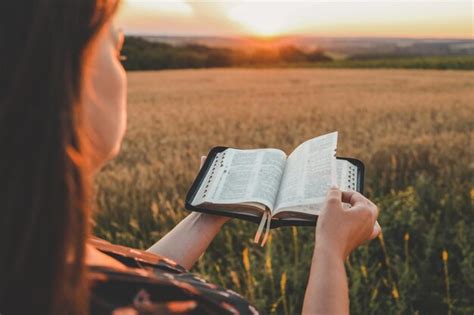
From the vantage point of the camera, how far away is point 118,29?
1069 millimetres

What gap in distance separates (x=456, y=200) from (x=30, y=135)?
3360 mm

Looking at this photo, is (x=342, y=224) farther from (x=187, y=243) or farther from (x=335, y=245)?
(x=187, y=243)

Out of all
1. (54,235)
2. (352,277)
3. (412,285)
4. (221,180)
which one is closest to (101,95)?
(54,235)

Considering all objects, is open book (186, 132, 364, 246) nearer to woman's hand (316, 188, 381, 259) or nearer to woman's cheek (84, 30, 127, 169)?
woman's hand (316, 188, 381, 259)

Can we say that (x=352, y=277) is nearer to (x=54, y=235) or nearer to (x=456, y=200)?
(x=456, y=200)

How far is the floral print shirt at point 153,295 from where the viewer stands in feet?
3.15

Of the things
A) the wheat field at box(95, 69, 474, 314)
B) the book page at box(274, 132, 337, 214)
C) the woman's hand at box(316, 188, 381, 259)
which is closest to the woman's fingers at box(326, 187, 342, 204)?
the woman's hand at box(316, 188, 381, 259)

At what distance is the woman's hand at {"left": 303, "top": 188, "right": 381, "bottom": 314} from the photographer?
1.22 m

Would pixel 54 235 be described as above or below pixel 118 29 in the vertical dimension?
below

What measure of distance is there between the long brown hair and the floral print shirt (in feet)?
0.30

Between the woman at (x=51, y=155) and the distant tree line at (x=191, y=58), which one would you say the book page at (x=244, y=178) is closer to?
the woman at (x=51, y=155)

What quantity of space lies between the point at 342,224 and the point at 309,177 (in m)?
0.31

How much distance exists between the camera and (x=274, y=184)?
5.88 feet

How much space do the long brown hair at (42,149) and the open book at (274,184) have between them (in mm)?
808
